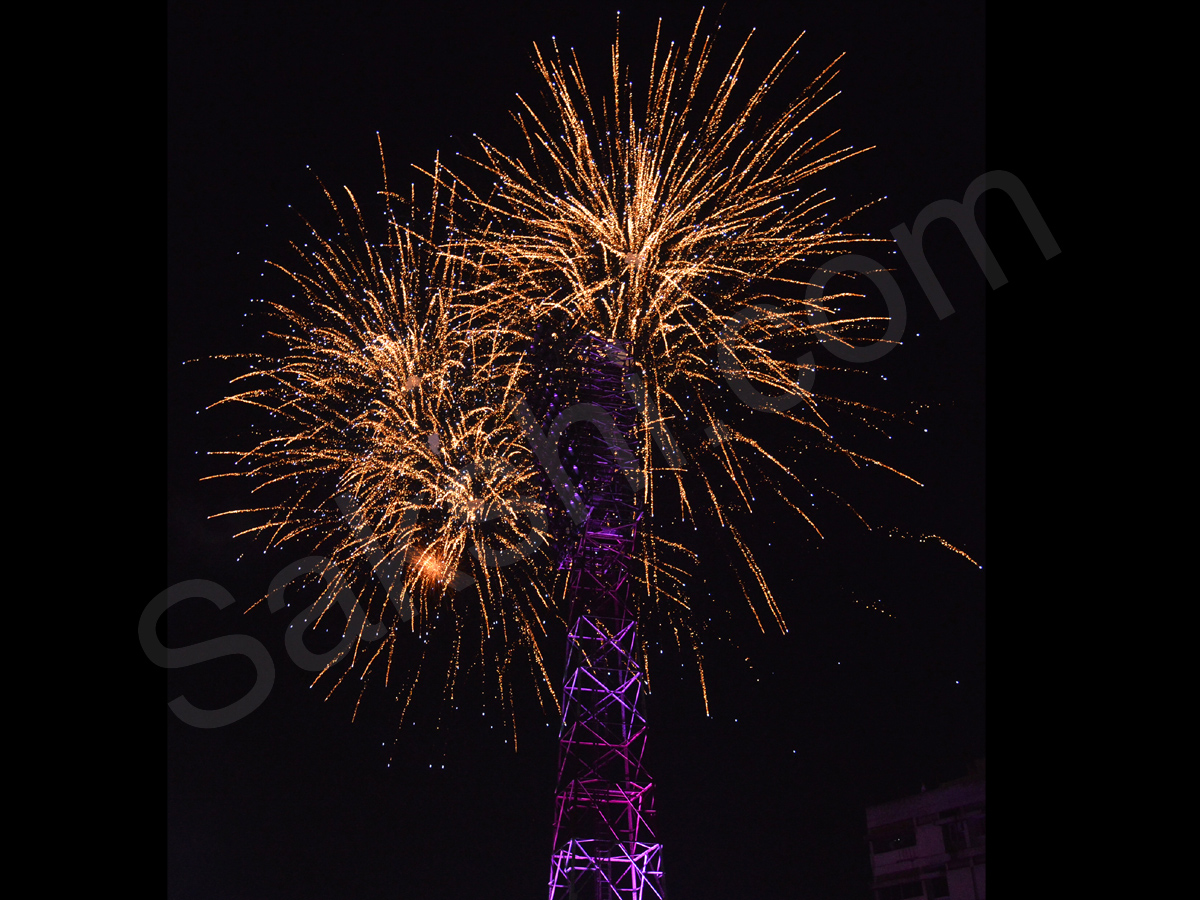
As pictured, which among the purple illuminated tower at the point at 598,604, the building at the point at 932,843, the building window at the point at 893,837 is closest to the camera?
the purple illuminated tower at the point at 598,604

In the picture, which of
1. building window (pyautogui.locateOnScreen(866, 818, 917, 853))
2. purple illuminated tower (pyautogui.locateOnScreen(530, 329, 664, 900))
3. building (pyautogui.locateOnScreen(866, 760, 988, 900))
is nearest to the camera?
purple illuminated tower (pyautogui.locateOnScreen(530, 329, 664, 900))

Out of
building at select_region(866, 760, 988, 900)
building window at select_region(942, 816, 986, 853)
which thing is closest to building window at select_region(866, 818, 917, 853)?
building at select_region(866, 760, 988, 900)

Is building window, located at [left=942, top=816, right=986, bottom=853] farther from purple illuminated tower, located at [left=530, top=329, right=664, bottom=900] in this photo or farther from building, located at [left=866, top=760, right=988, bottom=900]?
purple illuminated tower, located at [left=530, top=329, right=664, bottom=900]

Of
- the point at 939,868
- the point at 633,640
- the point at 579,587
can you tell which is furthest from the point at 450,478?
the point at 939,868

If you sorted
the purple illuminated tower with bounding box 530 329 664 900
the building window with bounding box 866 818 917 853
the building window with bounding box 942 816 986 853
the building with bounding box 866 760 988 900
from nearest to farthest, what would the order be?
the purple illuminated tower with bounding box 530 329 664 900 < the building window with bounding box 942 816 986 853 < the building with bounding box 866 760 988 900 < the building window with bounding box 866 818 917 853

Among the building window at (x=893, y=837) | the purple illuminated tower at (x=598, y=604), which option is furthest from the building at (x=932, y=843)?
the purple illuminated tower at (x=598, y=604)

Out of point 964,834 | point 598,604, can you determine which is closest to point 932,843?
point 964,834

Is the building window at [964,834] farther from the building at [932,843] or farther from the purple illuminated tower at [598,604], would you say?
the purple illuminated tower at [598,604]

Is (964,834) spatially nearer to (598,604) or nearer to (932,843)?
→ (932,843)

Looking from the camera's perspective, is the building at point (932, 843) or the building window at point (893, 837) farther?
the building window at point (893, 837)
